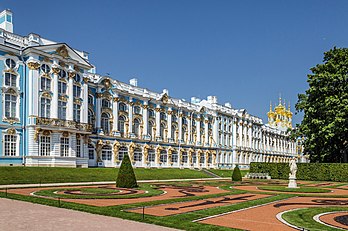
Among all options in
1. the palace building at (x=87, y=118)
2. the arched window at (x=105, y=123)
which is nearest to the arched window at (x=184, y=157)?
the palace building at (x=87, y=118)

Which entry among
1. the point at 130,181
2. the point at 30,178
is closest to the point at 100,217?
the point at 130,181

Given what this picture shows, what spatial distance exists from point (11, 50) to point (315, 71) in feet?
113

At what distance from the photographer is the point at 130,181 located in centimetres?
2581

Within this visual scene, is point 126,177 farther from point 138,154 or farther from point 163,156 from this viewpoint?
point 163,156

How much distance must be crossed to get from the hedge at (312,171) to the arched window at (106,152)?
1985 cm

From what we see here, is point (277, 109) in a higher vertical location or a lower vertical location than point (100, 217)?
higher

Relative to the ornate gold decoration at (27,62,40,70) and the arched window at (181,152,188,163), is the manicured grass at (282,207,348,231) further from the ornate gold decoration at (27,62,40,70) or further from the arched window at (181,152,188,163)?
the arched window at (181,152,188,163)

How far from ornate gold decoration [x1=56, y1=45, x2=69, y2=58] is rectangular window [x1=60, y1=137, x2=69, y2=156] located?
910 cm

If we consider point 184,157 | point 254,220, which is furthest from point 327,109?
point 254,220

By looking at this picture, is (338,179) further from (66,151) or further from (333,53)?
(66,151)

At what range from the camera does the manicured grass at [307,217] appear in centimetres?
1207

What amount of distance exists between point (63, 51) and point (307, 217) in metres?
34.3

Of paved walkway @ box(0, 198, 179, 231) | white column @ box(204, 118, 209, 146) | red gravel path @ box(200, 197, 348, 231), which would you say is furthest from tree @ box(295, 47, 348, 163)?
paved walkway @ box(0, 198, 179, 231)

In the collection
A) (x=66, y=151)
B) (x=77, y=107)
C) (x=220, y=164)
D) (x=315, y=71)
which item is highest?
(x=315, y=71)
